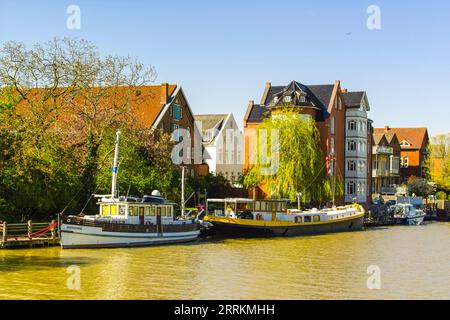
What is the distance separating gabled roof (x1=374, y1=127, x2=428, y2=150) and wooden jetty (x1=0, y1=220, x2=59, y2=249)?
280ft

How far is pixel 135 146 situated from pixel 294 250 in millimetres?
17309

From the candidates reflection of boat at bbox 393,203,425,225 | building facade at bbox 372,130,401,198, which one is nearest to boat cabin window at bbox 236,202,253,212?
reflection of boat at bbox 393,203,425,225

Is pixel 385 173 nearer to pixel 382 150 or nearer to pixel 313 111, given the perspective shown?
pixel 382 150

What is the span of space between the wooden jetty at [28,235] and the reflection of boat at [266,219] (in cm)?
1210

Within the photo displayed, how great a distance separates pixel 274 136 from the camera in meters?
69.1

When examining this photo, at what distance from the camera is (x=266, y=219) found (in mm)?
56906

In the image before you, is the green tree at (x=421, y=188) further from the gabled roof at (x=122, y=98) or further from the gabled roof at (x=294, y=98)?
the gabled roof at (x=122, y=98)

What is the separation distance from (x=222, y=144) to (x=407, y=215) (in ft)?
87.2

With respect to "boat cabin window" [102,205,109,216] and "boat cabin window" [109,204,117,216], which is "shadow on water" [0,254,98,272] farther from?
"boat cabin window" [102,205,109,216]

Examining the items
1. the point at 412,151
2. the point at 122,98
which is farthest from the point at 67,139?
the point at 412,151

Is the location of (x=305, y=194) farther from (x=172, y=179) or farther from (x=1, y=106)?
(x=1, y=106)

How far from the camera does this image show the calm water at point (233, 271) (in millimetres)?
29844

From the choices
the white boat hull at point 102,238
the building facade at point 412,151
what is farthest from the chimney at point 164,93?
the building facade at point 412,151
